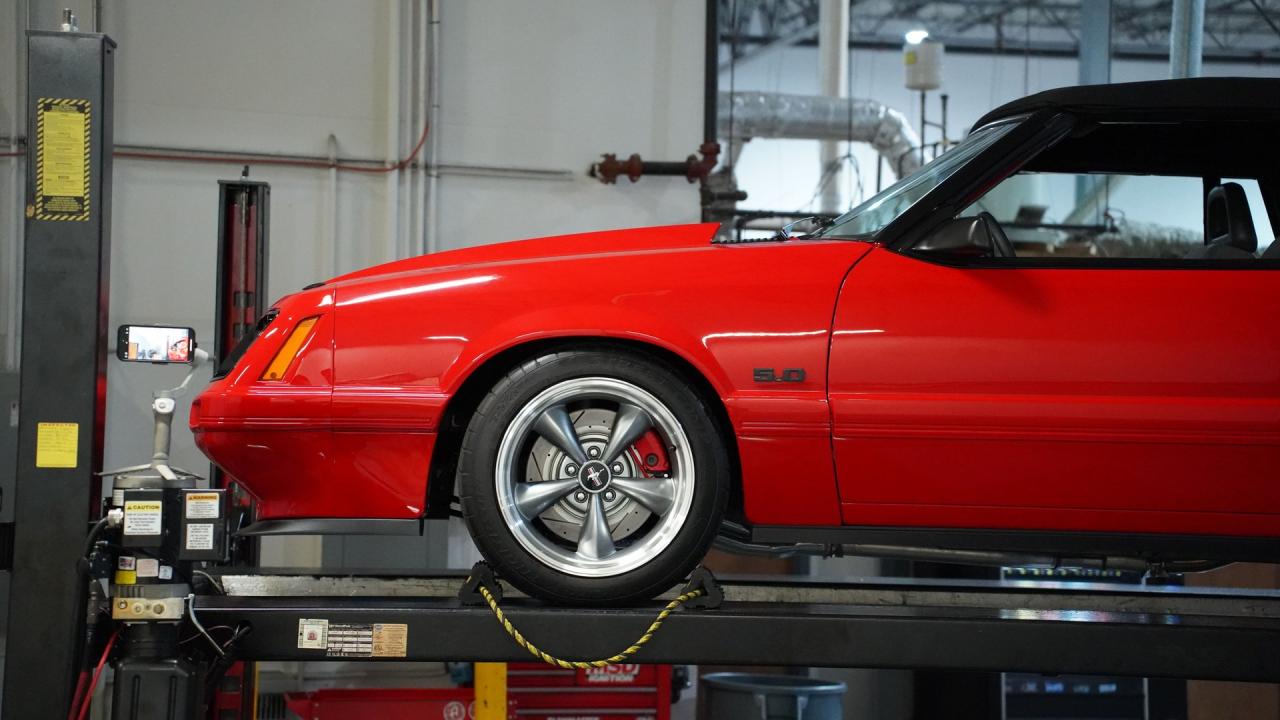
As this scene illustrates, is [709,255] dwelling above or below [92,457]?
above

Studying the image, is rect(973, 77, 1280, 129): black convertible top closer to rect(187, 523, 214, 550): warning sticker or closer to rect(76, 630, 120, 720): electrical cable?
rect(187, 523, 214, 550): warning sticker

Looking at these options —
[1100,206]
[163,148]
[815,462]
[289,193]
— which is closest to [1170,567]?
[815,462]

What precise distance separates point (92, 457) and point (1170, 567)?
2947 millimetres

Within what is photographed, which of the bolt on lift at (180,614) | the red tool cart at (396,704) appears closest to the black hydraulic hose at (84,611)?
the bolt on lift at (180,614)

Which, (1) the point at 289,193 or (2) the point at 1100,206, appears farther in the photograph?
(2) the point at 1100,206

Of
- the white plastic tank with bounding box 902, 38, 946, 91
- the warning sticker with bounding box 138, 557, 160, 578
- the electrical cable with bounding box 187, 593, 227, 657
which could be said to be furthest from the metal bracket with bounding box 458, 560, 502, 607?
the white plastic tank with bounding box 902, 38, 946, 91

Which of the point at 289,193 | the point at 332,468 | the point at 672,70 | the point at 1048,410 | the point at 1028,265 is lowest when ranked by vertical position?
the point at 332,468

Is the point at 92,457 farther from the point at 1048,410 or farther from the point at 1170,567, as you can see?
the point at 1170,567

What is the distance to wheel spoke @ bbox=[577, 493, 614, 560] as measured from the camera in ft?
9.29

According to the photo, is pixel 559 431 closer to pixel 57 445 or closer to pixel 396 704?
pixel 57 445

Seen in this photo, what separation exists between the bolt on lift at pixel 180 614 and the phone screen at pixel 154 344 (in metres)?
0.01

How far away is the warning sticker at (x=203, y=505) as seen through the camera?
2803mm

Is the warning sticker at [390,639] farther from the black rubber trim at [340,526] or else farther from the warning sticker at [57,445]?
the warning sticker at [57,445]

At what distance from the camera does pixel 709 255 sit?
114 inches
